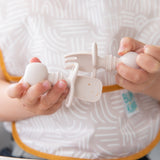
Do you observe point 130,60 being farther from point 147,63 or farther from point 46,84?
point 46,84

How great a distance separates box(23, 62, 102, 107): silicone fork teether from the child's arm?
11 mm

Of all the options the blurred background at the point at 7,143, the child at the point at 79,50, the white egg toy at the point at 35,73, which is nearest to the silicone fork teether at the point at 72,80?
the white egg toy at the point at 35,73

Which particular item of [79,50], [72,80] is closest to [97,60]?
[72,80]

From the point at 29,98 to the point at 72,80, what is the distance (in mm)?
84

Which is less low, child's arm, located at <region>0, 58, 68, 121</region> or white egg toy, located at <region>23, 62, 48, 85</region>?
white egg toy, located at <region>23, 62, 48, 85</region>

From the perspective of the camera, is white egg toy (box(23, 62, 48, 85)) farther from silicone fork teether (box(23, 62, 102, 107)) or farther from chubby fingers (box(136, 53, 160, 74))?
chubby fingers (box(136, 53, 160, 74))

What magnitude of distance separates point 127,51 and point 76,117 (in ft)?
0.77

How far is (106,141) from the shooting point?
54cm

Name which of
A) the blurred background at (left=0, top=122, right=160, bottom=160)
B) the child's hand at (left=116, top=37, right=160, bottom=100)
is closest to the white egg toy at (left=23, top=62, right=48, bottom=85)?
the child's hand at (left=116, top=37, right=160, bottom=100)

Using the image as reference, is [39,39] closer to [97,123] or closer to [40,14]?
[40,14]

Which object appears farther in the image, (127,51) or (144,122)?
(144,122)

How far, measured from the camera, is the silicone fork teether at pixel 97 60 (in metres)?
0.36

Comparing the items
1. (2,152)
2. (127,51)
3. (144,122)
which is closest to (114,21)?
(127,51)

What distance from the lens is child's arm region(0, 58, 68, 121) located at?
363mm
